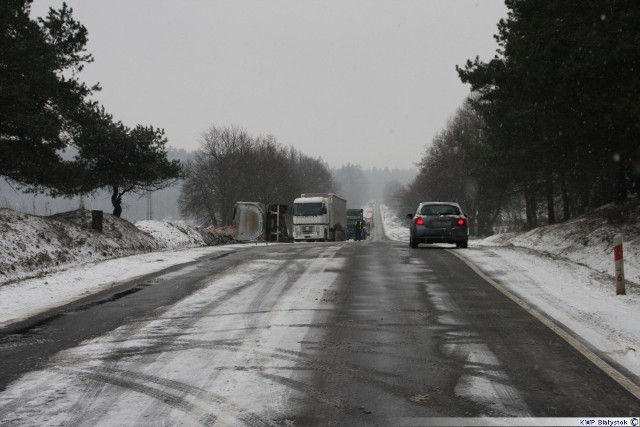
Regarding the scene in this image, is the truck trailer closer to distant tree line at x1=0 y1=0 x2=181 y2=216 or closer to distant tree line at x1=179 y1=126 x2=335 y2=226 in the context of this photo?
distant tree line at x1=0 y1=0 x2=181 y2=216

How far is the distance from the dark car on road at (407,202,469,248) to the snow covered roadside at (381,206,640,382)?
2079 mm

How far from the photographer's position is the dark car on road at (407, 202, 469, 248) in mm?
19500

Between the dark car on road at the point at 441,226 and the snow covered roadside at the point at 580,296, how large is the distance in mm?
2079

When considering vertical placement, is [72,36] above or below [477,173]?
above

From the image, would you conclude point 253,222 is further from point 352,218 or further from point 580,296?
point 352,218

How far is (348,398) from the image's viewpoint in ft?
14.9

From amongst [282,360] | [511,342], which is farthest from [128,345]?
[511,342]

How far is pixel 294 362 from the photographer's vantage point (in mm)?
5574

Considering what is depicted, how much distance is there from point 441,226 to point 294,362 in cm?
1468

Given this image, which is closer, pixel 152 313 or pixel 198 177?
pixel 152 313

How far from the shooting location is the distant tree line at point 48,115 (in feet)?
59.4

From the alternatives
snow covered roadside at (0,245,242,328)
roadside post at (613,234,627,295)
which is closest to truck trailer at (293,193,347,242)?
snow covered roadside at (0,245,242,328)

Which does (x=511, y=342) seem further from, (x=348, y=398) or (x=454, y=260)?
(x=454, y=260)

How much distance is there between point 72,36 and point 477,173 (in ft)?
92.3
